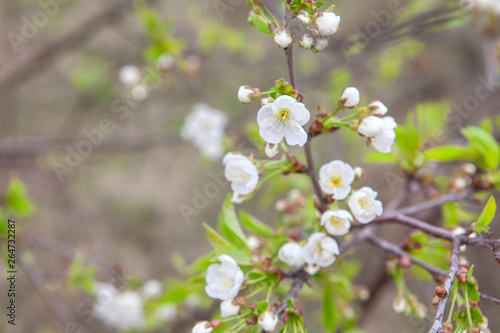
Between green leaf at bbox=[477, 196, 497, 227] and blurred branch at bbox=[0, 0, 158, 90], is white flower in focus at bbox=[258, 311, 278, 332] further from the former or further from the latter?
blurred branch at bbox=[0, 0, 158, 90]

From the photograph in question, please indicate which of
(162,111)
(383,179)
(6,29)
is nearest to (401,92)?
(383,179)

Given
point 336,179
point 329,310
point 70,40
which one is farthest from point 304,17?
point 70,40

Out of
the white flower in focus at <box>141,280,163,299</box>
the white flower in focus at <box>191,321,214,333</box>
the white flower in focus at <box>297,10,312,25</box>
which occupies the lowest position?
the white flower in focus at <box>191,321,214,333</box>

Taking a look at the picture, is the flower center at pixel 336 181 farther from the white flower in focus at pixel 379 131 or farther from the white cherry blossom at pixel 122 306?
the white cherry blossom at pixel 122 306

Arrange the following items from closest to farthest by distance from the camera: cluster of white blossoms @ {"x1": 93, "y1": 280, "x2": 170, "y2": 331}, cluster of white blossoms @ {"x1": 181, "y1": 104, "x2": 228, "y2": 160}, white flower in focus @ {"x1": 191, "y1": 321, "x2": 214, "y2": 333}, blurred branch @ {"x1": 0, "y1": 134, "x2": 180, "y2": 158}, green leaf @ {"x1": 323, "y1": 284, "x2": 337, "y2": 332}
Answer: white flower in focus @ {"x1": 191, "y1": 321, "x2": 214, "y2": 333} < green leaf @ {"x1": 323, "y1": 284, "x2": 337, "y2": 332} < cluster of white blossoms @ {"x1": 93, "y1": 280, "x2": 170, "y2": 331} < cluster of white blossoms @ {"x1": 181, "y1": 104, "x2": 228, "y2": 160} < blurred branch @ {"x1": 0, "y1": 134, "x2": 180, "y2": 158}

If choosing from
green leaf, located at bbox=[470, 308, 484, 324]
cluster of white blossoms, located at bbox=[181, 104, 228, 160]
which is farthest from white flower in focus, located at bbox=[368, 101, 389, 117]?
cluster of white blossoms, located at bbox=[181, 104, 228, 160]

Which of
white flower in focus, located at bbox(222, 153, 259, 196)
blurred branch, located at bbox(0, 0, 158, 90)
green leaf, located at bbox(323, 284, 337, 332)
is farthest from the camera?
blurred branch, located at bbox(0, 0, 158, 90)
